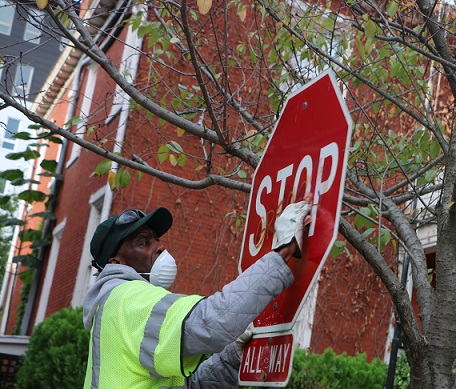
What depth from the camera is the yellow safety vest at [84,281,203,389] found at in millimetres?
2984

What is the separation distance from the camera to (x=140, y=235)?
12.4 feet

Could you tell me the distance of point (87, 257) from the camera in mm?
15156

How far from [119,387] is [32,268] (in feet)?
53.8

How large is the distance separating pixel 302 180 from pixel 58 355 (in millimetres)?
9483

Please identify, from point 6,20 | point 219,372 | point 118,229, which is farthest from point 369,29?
point 6,20

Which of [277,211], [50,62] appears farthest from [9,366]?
[50,62]

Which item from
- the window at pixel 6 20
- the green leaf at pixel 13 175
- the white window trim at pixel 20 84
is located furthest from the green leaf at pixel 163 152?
the window at pixel 6 20

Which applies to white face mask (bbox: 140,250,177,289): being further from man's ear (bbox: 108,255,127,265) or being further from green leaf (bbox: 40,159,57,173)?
green leaf (bbox: 40,159,57,173)

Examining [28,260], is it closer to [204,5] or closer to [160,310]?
[204,5]

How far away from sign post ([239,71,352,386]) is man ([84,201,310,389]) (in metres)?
0.08

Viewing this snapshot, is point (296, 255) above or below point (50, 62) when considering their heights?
below

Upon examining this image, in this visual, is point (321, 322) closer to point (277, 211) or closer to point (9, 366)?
point (9, 366)

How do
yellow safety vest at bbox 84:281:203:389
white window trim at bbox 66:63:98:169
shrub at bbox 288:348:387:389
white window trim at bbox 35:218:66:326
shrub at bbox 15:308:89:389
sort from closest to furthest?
yellow safety vest at bbox 84:281:203:389
shrub at bbox 288:348:387:389
shrub at bbox 15:308:89:389
white window trim at bbox 66:63:98:169
white window trim at bbox 35:218:66:326

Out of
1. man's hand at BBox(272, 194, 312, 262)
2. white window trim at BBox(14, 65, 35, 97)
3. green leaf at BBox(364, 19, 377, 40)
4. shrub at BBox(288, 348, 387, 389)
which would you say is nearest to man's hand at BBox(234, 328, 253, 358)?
man's hand at BBox(272, 194, 312, 262)
